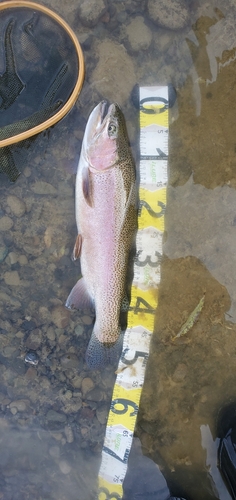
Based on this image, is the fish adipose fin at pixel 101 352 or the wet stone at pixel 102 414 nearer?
the fish adipose fin at pixel 101 352

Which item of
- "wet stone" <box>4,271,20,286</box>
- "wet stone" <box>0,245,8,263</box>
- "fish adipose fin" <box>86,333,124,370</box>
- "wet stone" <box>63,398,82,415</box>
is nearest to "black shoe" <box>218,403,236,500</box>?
"fish adipose fin" <box>86,333,124,370</box>

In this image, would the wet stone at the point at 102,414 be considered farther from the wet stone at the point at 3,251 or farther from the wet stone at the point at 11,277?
the wet stone at the point at 3,251

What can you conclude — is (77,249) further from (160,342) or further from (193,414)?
(193,414)

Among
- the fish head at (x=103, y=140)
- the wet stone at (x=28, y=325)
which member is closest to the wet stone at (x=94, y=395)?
the wet stone at (x=28, y=325)

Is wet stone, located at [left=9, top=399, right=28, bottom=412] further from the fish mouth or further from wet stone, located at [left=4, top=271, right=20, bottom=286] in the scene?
the fish mouth

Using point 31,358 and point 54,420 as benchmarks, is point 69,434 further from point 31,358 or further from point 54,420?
point 31,358

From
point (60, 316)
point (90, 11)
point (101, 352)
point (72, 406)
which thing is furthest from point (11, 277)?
point (90, 11)
